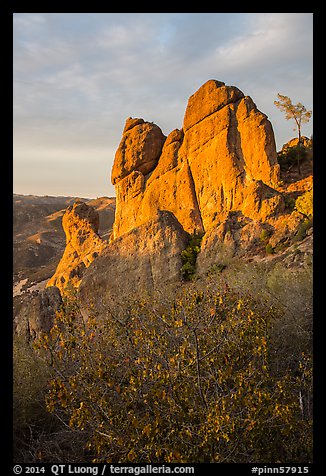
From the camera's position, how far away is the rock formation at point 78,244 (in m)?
35.0

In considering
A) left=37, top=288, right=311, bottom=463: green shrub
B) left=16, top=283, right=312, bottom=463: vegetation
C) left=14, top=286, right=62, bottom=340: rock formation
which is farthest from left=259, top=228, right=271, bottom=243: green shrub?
left=37, top=288, right=311, bottom=463: green shrub

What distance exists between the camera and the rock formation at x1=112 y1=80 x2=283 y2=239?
85.7ft

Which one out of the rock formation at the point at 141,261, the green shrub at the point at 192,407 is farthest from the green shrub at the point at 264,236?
the green shrub at the point at 192,407

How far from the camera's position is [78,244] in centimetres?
3681

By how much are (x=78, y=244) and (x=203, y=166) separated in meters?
14.3

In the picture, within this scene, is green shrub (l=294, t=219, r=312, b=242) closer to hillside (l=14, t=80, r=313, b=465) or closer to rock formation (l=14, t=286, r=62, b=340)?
Answer: hillside (l=14, t=80, r=313, b=465)

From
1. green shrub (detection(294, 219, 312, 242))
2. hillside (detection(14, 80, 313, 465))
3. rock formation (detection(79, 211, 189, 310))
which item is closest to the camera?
hillside (detection(14, 80, 313, 465))

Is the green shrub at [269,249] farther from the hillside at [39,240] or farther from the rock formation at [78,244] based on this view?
the hillside at [39,240]

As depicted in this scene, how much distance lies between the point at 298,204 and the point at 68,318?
18.9m

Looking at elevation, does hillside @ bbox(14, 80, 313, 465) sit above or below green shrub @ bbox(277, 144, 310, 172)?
below

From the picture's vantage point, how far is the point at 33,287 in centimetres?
5153

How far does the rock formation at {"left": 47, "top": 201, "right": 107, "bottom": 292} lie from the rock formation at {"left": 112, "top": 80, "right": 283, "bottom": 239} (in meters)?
2.54
